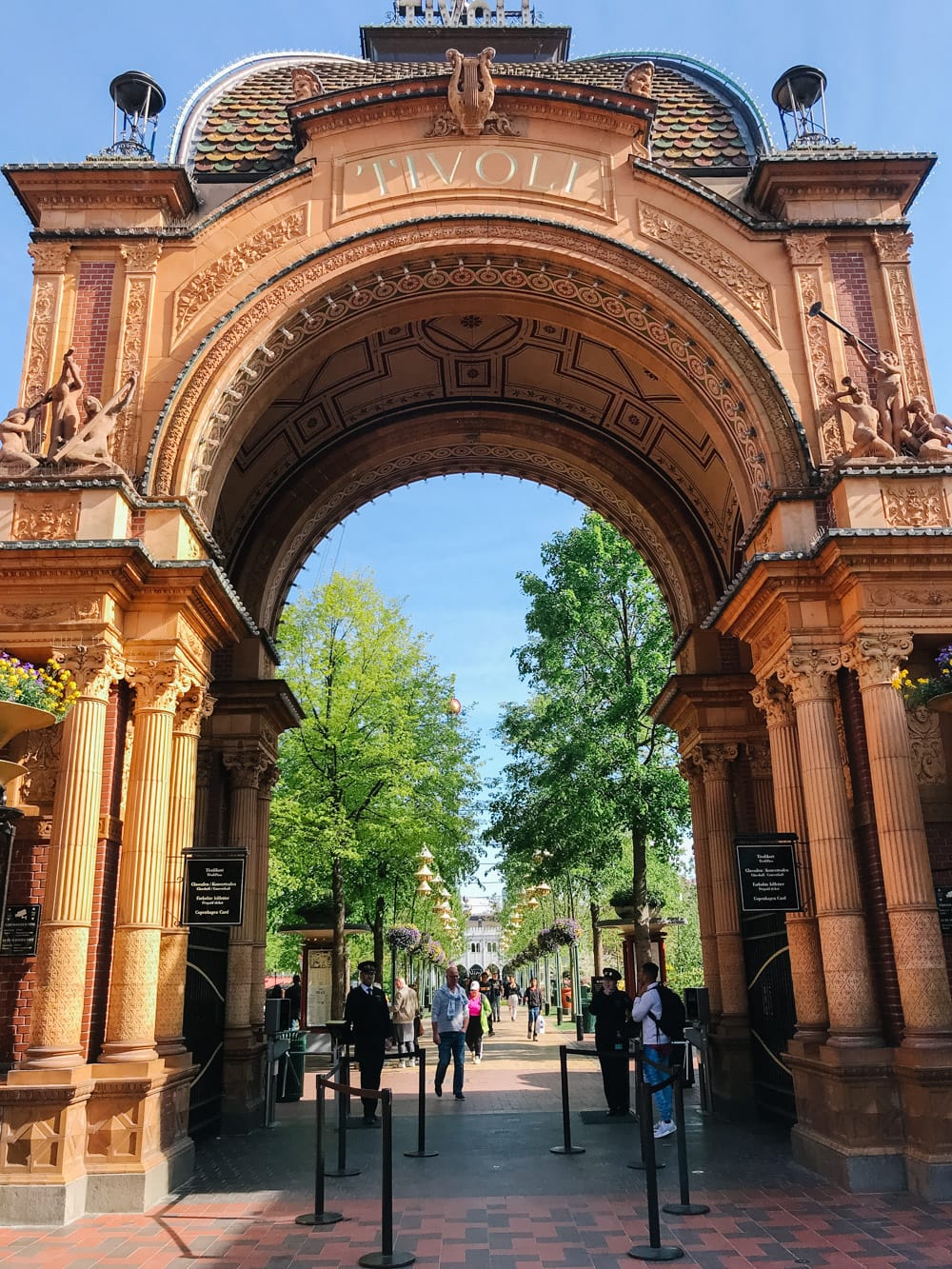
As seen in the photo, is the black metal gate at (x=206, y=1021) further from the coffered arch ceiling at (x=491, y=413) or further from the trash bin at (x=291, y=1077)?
the coffered arch ceiling at (x=491, y=413)

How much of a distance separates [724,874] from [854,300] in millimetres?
7480

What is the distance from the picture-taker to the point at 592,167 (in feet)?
39.4

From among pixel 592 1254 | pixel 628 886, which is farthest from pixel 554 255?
pixel 628 886

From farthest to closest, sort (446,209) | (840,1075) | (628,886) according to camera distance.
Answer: (628,886), (446,209), (840,1075)

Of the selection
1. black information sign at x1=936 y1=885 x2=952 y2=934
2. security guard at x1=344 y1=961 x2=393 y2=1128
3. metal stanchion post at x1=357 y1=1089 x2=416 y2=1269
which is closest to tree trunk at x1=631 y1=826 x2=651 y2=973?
security guard at x1=344 y1=961 x2=393 y2=1128

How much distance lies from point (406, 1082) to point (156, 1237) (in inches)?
380

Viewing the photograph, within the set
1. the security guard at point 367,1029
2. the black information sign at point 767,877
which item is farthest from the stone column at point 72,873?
the black information sign at point 767,877

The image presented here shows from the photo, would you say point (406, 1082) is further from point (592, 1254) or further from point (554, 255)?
point (554, 255)

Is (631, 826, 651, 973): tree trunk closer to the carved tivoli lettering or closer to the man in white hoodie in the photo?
the man in white hoodie

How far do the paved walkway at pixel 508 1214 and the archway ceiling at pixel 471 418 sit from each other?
777 centimetres

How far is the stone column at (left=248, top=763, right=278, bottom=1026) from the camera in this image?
13.3m

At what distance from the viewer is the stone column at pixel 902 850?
8.50 metres

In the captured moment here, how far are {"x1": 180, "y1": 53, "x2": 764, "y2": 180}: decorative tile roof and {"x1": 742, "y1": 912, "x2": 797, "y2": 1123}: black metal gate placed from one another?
9786 mm

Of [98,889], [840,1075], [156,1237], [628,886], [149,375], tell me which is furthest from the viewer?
[628,886]
